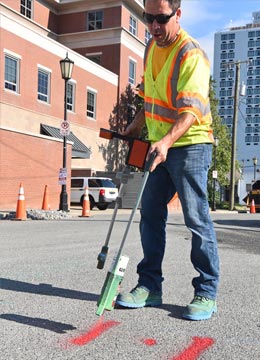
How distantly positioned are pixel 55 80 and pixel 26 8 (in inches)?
242

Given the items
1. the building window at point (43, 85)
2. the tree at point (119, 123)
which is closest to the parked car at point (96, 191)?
the building window at point (43, 85)

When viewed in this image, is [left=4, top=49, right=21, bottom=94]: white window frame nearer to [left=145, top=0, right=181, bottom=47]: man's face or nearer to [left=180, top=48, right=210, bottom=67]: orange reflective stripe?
[left=145, top=0, right=181, bottom=47]: man's face

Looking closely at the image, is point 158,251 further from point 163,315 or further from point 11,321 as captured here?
point 11,321

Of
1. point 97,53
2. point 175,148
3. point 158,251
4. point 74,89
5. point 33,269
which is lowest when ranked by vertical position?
point 33,269

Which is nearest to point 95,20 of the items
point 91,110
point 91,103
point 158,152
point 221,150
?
point 91,103

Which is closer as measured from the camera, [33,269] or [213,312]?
[213,312]

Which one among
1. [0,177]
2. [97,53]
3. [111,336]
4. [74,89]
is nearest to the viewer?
[111,336]

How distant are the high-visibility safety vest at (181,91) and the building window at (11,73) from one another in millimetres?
24129

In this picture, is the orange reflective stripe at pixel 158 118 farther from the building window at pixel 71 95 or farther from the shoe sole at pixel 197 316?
the building window at pixel 71 95

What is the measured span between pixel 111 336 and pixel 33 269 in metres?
2.34

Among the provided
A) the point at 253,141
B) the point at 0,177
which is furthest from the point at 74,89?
the point at 253,141

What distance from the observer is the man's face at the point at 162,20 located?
317 centimetres

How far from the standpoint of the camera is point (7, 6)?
28453 mm

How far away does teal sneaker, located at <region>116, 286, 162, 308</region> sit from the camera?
3.40 meters
